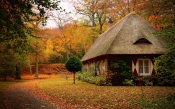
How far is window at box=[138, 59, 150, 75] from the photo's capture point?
20595mm

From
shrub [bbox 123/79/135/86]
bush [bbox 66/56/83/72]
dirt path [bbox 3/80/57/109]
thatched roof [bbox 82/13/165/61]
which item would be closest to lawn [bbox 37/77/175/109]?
dirt path [bbox 3/80/57/109]

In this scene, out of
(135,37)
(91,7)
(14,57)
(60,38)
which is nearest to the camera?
(135,37)

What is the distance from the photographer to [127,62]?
20516 mm

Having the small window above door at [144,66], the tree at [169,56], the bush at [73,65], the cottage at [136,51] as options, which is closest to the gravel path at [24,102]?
the tree at [169,56]

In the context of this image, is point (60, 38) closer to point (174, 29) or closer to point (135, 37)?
point (135, 37)

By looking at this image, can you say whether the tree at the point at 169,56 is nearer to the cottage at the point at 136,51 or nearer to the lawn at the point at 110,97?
the lawn at the point at 110,97

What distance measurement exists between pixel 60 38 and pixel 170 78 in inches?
1190

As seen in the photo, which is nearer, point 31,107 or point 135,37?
point 31,107

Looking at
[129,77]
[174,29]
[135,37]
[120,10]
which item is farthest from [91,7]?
[174,29]

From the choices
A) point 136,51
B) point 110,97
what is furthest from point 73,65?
point 110,97

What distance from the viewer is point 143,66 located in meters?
20.6

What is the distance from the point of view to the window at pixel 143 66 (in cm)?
2060

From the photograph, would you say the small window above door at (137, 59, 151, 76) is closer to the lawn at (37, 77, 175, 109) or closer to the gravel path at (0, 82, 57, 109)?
the lawn at (37, 77, 175, 109)

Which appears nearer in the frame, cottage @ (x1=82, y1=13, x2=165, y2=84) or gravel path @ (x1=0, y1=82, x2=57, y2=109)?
gravel path @ (x1=0, y1=82, x2=57, y2=109)
